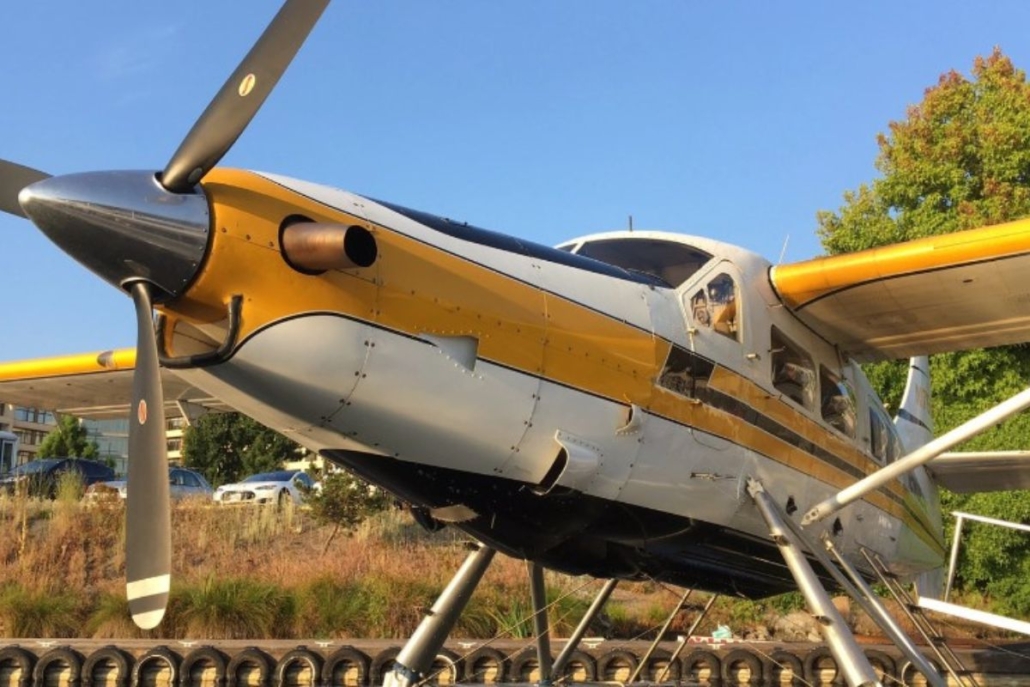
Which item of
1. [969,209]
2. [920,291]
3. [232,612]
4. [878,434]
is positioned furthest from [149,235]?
[969,209]

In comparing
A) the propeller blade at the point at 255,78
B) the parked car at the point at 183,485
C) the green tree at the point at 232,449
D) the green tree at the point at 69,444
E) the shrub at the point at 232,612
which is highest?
the propeller blade at the point at 255,78

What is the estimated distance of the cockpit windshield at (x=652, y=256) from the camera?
5.60 meters

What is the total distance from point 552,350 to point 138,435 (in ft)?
6.33

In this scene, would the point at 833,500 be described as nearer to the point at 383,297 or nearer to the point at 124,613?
the point at 383,297

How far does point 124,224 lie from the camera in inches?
137

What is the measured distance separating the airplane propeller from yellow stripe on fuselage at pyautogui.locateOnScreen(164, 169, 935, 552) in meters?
0.12

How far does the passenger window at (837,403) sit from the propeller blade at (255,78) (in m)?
4.52

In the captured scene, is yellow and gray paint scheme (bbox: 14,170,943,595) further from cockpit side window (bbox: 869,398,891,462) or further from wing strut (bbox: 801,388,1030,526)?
cockpit side window (bbox: 869,398,891,462)

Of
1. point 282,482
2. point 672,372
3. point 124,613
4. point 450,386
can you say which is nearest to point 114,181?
point 450,386

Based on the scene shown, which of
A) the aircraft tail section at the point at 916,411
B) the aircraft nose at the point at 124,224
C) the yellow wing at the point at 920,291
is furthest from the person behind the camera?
the aircraft tail section at the point at 916,411

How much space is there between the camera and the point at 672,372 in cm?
514

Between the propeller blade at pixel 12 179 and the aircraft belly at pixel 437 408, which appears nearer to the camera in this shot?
the aircraft belly at pixel 437 408

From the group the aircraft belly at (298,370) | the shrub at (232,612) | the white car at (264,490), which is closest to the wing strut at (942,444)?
the aircraft belly at (298,370)

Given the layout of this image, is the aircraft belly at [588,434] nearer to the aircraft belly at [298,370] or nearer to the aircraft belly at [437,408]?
the aircraft belly at [437,408]
